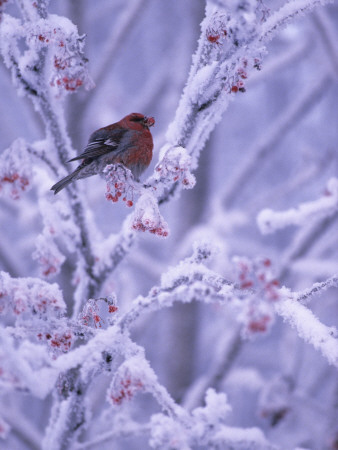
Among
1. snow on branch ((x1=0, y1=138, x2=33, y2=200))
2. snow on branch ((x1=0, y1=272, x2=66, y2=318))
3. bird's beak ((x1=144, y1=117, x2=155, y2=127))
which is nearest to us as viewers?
snow on branch ((x1=0, y1=272, x2=66, y2=318))

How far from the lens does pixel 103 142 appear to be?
195cm

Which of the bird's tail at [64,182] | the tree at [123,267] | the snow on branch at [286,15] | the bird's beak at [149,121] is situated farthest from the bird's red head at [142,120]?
the snow on branch at [286,15]

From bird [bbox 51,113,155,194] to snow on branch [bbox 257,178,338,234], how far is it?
936 mm

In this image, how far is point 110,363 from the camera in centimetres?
156

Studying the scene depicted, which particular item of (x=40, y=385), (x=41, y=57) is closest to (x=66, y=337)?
(x=40, y=385)

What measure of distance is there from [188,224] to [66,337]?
159 inches

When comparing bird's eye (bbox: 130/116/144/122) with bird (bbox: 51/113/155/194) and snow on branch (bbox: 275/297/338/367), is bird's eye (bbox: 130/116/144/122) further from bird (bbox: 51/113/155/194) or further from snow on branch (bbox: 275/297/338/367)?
snow on branch (bbox: 275/297/338/367)

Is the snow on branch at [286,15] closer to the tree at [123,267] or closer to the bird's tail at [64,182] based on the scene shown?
the tree at [123,267]

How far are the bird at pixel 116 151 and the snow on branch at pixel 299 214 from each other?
936mm

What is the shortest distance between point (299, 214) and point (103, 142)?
4.44 feet

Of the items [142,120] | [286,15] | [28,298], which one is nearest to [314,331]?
[28,298]

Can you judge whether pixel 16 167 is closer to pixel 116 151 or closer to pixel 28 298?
pixel 116 151

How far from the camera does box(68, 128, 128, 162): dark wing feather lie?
1884 millimetres

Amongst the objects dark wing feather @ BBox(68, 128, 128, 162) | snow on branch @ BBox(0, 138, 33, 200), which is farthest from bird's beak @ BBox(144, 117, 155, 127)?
snow on branch @ BBox(0, 138, 33, 200)
